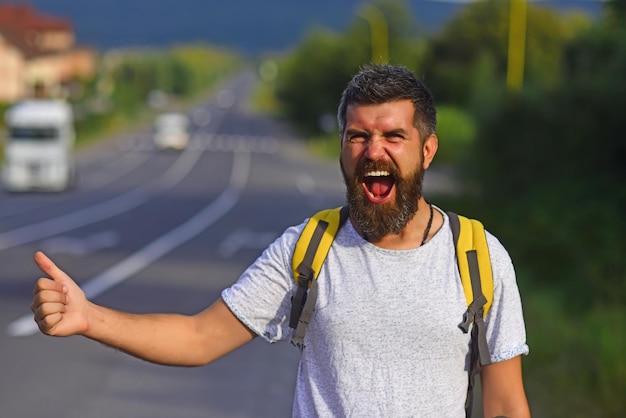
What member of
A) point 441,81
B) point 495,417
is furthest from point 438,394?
point 441,81

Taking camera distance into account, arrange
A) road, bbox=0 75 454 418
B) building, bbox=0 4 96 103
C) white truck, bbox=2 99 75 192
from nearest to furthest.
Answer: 1. road, bbox=0 75 454 418
2. white truck, bbox=2 99 75 192
3. building, bbox=0 4 96 103

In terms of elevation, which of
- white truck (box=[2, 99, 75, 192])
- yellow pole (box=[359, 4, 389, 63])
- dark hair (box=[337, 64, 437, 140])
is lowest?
dark hair (box=[337, 64, 437, 140])

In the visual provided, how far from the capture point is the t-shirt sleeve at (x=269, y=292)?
12.1 ft

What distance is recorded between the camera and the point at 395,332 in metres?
3.49

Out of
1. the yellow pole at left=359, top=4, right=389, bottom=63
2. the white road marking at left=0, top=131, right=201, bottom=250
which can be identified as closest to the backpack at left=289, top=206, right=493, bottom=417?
the white road marking at left=0, top=131, right=201, bottom=250

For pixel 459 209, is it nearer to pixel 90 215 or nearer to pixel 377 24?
pixel 90 215

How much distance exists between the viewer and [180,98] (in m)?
183

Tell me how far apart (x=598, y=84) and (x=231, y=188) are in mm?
27500

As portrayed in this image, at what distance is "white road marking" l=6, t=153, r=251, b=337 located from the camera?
48.7ft

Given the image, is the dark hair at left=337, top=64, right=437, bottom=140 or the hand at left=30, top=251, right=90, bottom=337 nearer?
the hand at left=30, top=251, right=90, bottom=337

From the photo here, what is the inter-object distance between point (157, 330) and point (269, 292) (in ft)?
1.07

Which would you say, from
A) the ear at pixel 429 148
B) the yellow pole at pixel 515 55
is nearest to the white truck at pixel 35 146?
the yellow pole at pixel 515 55

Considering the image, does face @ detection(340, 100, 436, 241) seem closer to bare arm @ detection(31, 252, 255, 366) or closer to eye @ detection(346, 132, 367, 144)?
eye @ detection(346, 132, 367, 144)

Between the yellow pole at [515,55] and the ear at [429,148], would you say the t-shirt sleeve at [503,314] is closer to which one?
the ear at [429,148]
